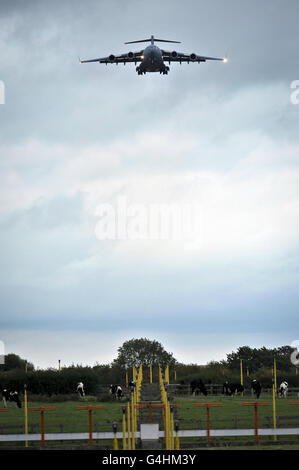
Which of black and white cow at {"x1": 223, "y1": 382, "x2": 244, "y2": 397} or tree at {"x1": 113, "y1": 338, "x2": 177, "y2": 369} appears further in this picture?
tree at {"x1": 113, "y1": 338, "x2": 177, "y2": 369}

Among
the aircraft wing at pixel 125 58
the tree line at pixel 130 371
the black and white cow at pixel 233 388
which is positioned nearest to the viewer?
the black and white cow at pixel 233 388

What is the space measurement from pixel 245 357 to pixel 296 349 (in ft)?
73.2

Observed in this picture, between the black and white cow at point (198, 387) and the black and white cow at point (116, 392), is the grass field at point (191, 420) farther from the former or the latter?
the black and white cow at point (198, 387)

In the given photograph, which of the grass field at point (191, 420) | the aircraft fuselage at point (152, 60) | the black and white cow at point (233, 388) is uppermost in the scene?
the aircraft fuselage at point (152, 60)

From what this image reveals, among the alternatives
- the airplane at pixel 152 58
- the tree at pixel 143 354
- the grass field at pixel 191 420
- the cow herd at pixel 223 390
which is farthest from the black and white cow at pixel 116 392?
the tree at pixel 143 354

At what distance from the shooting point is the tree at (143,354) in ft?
411

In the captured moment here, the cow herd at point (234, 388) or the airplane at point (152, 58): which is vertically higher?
the airplane at point (152, 58)

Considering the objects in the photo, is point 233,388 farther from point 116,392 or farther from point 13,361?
point 13,361

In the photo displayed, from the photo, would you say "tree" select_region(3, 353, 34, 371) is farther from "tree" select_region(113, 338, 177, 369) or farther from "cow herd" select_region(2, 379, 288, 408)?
"cow herd" select_region(2, 379, 288, 408)

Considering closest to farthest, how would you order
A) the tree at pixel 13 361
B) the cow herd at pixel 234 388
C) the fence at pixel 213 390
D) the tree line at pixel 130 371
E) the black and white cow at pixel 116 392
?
the black and white cow at pixel 116 392, the cow herd at pixel 234 388, the fence at pixel 213 390, the tree line at pixel 130 371, the tree at pixel 13 361

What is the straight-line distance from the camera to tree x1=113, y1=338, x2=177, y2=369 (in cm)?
12537

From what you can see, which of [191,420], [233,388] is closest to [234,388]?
[233,388]

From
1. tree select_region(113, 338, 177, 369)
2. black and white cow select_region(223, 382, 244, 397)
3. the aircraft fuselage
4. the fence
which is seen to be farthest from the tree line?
the aircraft fuselage

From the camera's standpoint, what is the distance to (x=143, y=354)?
12750 cm
